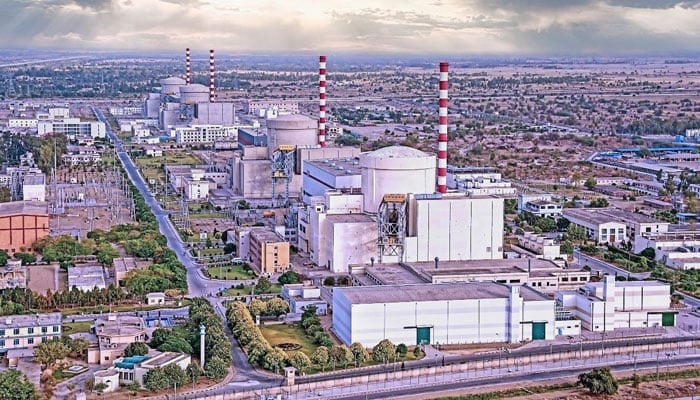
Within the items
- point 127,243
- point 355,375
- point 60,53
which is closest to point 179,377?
point 355,375

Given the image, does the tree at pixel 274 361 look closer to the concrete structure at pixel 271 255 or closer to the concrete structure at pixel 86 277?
the concrete structure at pixel 86 277

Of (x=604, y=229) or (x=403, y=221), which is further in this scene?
(x=604, y=229)

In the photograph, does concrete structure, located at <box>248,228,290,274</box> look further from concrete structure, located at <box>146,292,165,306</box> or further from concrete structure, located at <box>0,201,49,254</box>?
concrete structure, located at <box>0,201,49,254</box>

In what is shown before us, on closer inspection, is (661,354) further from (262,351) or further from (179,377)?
(179,377)

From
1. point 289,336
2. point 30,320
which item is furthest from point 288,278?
point 30,320

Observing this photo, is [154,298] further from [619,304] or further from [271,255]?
[619,304]

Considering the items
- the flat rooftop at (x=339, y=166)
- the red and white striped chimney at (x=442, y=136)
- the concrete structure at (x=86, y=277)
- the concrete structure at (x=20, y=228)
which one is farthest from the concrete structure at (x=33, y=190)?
the red and white striped chimney at (x=442, y=136)
